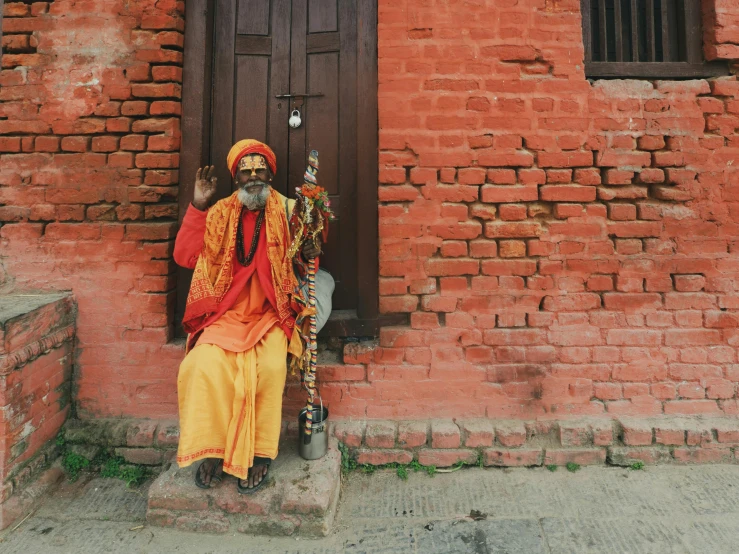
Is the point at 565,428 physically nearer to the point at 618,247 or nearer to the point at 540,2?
the point at 618,247

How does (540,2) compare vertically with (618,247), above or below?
above

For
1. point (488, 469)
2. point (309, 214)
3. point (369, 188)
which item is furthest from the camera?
point (369, 188)

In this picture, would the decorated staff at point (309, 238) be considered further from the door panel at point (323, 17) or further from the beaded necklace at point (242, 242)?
the door panel at point (323, 17)

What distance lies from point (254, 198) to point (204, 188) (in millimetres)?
299

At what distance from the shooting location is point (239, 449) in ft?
7.33

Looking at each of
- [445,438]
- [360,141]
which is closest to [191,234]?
[360,141]

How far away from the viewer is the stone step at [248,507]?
2.18 metres

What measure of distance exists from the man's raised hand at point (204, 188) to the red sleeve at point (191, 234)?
42 mm

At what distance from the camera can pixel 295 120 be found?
9.82 feet

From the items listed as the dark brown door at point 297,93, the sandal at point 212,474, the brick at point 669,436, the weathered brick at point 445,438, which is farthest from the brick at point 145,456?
the brick at point 669,436

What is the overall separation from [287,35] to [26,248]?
2163 mm

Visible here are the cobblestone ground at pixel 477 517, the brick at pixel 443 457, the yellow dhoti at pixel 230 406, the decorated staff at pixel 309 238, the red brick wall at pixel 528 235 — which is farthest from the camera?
the red brick wall at pixel 528 235

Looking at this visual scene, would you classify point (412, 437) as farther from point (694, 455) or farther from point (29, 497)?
point (29, 497)

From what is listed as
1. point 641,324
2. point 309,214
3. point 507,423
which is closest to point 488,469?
point 507,423
